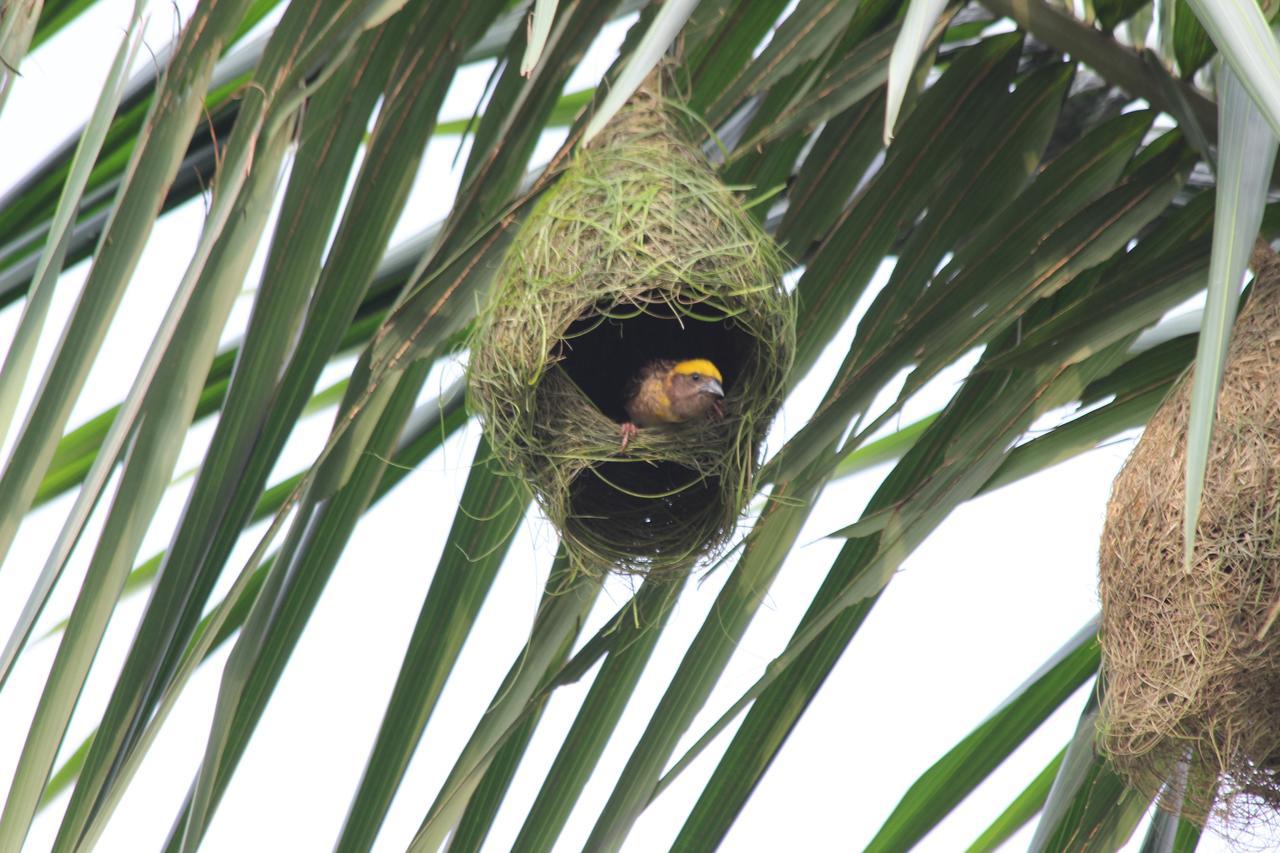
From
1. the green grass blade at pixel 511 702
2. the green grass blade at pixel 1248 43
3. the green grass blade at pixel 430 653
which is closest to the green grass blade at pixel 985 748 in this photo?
the green grass blade at pixel 511 702

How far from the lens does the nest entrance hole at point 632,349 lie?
2.78 m

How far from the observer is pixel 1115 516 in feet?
7.73

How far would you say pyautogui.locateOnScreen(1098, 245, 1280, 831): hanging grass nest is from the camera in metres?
2.14

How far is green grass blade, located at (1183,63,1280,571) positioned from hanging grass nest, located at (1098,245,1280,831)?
740 mm

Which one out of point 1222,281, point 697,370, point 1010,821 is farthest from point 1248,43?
point 1010,821

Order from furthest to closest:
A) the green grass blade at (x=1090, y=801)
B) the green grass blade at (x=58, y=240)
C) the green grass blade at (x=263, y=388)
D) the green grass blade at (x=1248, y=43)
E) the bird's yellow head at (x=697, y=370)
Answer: the bird's yellow head at (x=697, y=370) → the green grass blade at (x=1090, y=801) → the green grass blade at (x=263, y=388) → the green grass blade at (x=58, y=240) → the green grass blade at (x=1248, y=43)

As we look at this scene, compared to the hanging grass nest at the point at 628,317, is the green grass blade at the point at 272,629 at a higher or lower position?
lower

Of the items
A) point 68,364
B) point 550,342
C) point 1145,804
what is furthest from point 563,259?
point 1145,804

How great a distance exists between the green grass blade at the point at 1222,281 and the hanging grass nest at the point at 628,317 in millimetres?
832

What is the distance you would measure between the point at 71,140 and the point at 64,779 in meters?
1.12

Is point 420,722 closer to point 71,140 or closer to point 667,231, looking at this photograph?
point 667,231

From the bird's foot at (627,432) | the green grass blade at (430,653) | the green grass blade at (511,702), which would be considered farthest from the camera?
the bird's foot at (627,432)

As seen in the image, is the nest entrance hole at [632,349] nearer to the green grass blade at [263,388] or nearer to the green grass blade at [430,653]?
the green grass blade at [430,653]

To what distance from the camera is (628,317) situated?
236 centimetres
